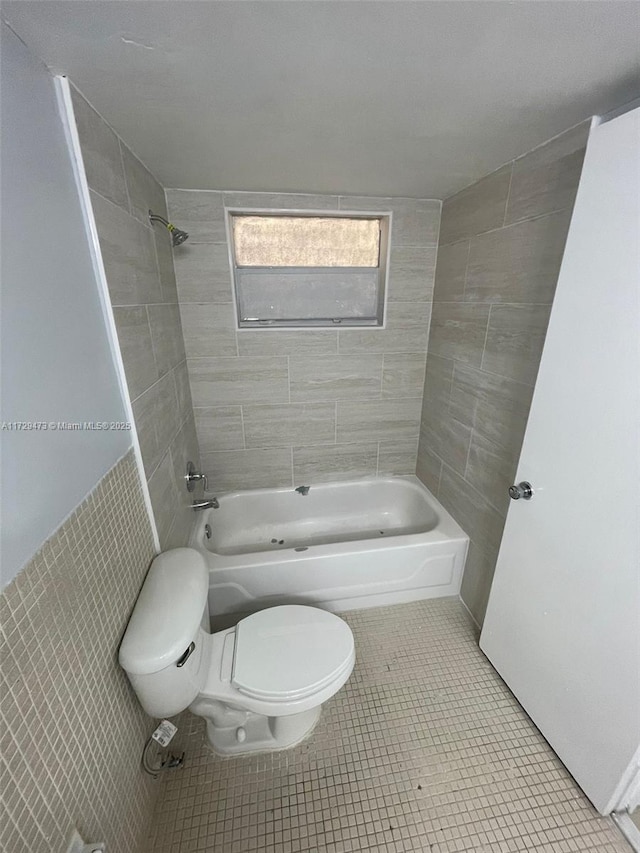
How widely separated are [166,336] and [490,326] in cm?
146

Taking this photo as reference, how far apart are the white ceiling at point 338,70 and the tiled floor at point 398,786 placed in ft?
6.78

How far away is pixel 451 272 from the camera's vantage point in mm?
1865

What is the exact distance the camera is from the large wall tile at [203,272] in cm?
183

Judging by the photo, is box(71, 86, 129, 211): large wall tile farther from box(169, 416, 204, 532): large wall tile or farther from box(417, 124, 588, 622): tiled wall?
box(417, 124, 588, 622): tiled wall

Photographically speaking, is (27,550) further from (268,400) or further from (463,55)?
(268,400)

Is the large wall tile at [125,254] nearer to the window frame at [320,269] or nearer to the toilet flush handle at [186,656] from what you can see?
the window frame at [320,269]

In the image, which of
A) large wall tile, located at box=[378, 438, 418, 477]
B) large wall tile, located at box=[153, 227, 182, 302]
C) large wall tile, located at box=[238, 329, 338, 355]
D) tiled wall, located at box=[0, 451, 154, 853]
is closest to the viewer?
tiled wall, located at box=[0, 451, 154, 853]

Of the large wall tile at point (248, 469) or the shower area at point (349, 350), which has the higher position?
the shower area at point (349, 350)

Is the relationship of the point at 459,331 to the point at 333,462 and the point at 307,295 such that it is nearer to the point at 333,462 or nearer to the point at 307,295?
the point at 307,295

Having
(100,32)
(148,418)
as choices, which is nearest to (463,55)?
(100,32)

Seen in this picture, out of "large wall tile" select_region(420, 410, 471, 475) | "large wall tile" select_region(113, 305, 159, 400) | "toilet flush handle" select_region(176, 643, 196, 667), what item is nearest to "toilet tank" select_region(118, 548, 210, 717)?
"toilet flush handle" select_region(176, 643, 196, 667)

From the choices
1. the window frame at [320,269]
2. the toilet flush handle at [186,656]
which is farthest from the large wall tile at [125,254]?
the toilet flush handle at [186,656]

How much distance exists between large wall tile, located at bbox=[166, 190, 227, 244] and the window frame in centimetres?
5

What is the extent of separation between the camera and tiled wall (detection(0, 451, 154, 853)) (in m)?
0.60
